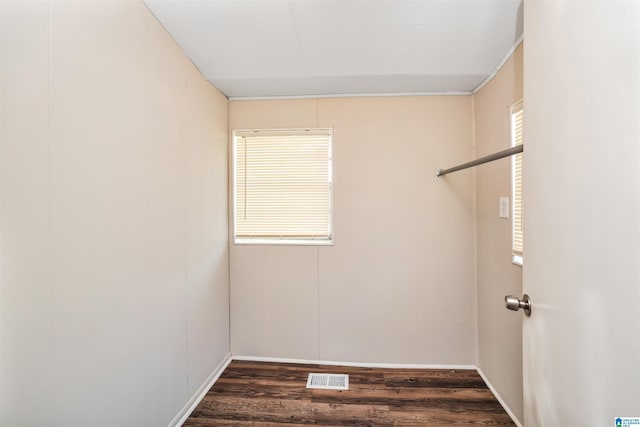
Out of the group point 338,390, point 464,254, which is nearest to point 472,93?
point 464,254

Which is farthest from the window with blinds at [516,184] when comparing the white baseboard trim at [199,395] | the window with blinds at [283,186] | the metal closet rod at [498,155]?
the white baseboard trim at [199,395]

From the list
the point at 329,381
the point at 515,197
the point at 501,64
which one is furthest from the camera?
the point at 329,381

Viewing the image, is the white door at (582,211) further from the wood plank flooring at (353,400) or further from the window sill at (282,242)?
the window sill at (282,242)

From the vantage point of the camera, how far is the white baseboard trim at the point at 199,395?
1595mm

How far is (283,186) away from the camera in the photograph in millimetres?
2309

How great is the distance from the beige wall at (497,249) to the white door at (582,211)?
948 mm

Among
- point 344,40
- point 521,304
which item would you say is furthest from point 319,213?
point 521,304

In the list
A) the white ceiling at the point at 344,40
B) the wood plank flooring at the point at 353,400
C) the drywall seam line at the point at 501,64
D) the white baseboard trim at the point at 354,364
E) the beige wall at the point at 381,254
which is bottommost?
the wood plank flooring at the point at 353,400

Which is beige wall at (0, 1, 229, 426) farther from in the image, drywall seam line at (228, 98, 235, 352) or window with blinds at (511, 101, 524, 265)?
window with blinds at (511, 101, 524, 265)

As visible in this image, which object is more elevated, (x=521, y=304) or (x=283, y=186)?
(x=283, y=186)

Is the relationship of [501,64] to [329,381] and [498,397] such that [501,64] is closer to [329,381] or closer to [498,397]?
[498,397]

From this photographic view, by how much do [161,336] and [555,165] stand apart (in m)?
1.78

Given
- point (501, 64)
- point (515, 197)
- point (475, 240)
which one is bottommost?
point (475, 240)

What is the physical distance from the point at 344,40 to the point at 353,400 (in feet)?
7.27
